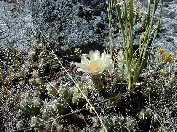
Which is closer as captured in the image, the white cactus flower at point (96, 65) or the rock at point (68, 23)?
the white cactus flower at point (96, 65)

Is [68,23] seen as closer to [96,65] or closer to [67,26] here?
[67,26]

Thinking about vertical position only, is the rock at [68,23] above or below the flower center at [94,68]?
above

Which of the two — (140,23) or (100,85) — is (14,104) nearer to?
(100,85)

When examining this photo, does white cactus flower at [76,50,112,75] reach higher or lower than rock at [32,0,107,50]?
lower

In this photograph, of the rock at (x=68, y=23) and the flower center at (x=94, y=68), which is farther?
the rock at (x=68, y=23)

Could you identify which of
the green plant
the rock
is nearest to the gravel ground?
the rock

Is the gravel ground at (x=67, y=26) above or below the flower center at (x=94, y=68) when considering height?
above

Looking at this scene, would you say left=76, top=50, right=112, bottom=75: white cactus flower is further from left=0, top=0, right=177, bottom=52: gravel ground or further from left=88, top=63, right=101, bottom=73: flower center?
left=0, top=0, right=177, bottom=52: gravel ground

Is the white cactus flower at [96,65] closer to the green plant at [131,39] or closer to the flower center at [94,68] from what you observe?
the flower center at [94,68]

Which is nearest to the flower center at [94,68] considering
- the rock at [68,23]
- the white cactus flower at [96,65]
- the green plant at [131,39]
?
the white cactus flower at [96,65]

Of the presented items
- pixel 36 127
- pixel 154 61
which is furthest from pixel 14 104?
pixel 154 61

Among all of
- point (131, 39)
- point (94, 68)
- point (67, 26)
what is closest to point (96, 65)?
point (94, 68)
